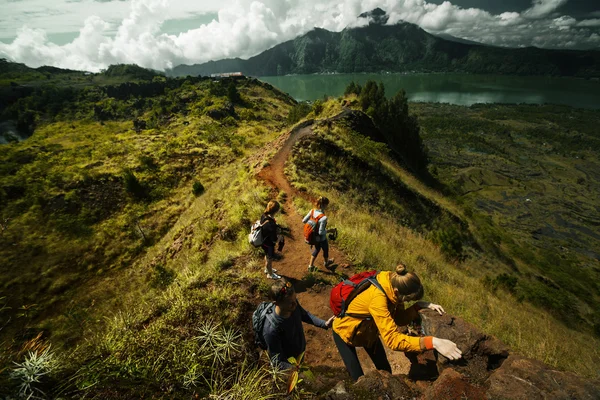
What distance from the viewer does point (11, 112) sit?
63375mm

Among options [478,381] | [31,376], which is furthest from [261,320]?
[478,381]

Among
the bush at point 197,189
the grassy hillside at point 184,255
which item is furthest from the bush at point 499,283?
the bush at point 197,189

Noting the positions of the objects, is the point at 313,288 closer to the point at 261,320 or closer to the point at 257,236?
the point at 257,236

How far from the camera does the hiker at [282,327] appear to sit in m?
3.24

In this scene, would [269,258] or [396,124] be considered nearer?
[269,258]

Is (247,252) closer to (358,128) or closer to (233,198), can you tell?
(233,198)

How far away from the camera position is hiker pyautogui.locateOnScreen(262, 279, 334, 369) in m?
3.24

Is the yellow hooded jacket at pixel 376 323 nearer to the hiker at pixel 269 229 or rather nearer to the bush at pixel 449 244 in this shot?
the hiker at pixel 269 229

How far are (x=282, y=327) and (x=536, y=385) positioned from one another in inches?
113

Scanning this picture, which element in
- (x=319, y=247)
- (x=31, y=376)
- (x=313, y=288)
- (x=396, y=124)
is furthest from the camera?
(x=396, y=124)

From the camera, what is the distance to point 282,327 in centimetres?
332

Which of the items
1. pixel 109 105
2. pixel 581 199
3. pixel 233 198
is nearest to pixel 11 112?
pixel 109 105

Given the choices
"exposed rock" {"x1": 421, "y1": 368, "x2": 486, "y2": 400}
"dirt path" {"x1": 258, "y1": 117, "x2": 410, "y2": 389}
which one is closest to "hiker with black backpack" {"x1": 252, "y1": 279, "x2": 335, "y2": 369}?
"dirt path" {"x1": 258, "y1": 117, "x2": 410, "y2": 389}

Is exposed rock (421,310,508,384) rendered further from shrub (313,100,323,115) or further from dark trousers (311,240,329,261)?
shrub (313,100,323,115)
